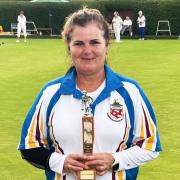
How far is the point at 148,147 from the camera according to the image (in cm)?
340

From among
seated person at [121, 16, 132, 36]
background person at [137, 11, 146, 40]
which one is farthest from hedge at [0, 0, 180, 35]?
background person at [137, 11, 146, 40]

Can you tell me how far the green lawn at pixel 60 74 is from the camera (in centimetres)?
712

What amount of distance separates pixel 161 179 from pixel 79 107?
369 cm

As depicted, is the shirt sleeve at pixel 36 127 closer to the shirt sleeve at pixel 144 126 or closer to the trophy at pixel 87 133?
the trophy at pixel 87 133

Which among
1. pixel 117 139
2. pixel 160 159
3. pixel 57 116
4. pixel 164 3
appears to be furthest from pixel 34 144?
pixel 164 3

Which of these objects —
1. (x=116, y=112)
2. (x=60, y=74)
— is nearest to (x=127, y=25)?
(x=60, y=74)

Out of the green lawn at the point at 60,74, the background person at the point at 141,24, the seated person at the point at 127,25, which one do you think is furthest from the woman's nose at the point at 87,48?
the seated person at the point at 127,25

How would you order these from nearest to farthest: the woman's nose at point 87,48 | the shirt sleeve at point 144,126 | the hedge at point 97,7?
1. the woman's nose at point 87,48
2. the shirt sleeve at point 144,126
3. the hedge at point 97,7

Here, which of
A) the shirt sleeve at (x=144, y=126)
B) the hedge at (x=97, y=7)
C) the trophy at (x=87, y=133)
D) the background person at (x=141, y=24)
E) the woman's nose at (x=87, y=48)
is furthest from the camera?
the hedge at (x=97, y=7)

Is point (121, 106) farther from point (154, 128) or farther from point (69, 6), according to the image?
point (69, 6)

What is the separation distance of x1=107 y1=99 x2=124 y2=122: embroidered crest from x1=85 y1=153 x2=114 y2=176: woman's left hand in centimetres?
22

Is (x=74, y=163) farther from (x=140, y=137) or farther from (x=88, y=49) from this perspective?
(x=88, y=49)

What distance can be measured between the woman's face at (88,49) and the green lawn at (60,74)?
34cm

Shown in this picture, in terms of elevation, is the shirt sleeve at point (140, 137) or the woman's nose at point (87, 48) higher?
the woman's nose at point (87, 48)
